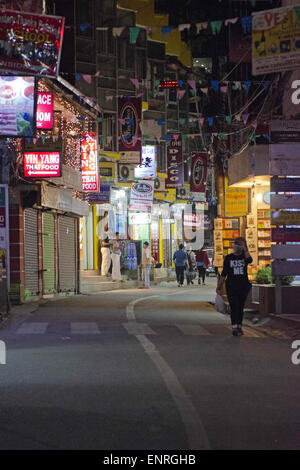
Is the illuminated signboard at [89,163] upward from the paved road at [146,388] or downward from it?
upward

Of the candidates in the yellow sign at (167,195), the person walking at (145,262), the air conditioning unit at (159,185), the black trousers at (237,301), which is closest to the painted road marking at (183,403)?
the black trousers at (237,301)

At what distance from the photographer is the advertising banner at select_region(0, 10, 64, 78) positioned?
853 inches

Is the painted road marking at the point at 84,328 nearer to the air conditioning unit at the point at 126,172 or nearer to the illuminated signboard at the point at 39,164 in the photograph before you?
the illuminated signboard at the point at 39,164

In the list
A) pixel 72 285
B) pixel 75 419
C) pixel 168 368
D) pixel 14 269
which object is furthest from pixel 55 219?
pixel 75 419

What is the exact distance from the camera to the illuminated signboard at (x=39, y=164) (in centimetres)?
2808

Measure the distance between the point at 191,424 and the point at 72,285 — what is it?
28.9 m

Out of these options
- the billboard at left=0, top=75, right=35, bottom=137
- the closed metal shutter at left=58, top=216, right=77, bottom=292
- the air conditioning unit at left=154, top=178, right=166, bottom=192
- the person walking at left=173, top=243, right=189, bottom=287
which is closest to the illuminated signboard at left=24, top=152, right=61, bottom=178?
the billboard at left=0, top=75, right=35, bottom=137

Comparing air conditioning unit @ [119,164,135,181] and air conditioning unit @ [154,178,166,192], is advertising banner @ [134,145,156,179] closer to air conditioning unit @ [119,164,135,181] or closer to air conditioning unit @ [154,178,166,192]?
air conditioning unit @ [119,164,135,181]

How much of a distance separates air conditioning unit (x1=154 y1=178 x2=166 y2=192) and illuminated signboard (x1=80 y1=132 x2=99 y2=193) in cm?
1561

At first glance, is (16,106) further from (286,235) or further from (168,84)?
(168,84)

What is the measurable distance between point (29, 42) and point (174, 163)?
2825cm

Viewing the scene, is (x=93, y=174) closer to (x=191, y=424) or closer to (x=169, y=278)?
(x=169, y=278)

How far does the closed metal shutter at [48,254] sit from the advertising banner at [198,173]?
47.8 feet

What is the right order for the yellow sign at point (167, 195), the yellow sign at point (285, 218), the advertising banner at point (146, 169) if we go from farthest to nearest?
the yellow sign at point (167, 195) → the advertising banner at point (146, 169) → the yellow sign at point (285, 218)
